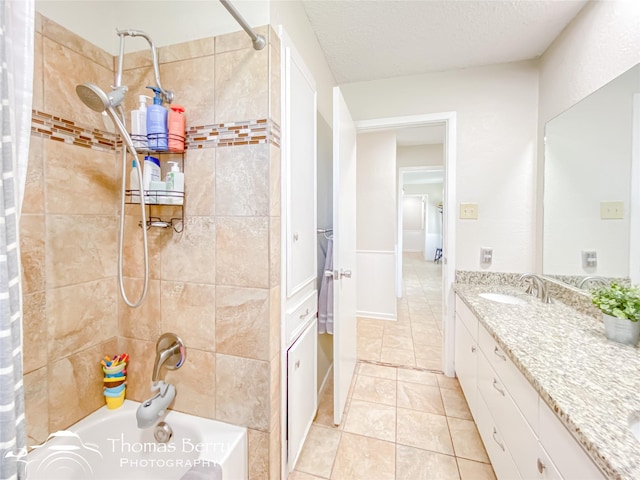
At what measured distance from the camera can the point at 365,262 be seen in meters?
3.41

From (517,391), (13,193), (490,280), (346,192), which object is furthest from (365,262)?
(13,193)

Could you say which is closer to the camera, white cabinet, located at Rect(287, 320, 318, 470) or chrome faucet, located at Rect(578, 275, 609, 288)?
white cabinet, located at Rect(287, 320, 318, 470)

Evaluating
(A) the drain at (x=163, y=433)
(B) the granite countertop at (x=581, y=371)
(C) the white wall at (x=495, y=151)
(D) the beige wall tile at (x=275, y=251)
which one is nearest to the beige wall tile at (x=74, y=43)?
(D) the beige wall tile at (x=275, y=251)

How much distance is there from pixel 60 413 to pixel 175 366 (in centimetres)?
45

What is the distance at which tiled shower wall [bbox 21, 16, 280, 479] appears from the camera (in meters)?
1.07

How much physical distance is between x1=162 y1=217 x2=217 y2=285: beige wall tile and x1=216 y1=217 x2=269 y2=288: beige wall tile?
4 centimetres

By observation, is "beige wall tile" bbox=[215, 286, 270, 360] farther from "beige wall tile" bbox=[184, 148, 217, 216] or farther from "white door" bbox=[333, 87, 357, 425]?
"white door" bbox=[333, 87, 357, 425]

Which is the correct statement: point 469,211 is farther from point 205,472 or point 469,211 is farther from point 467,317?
point 205,472

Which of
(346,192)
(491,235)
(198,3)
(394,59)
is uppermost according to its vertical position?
(394,59)

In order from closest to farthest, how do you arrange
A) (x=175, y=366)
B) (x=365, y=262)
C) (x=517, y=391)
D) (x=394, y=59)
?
(x=517, y=391) < (x=175, y=366) < (x=394, y=59) < (x=365, y=262)

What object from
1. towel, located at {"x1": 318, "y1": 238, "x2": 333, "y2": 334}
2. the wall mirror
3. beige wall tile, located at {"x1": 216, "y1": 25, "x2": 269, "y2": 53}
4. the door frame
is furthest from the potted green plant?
beige wall tile, located at {"x1": 216, "y1": 25, "x2": 269, "y2": 53}

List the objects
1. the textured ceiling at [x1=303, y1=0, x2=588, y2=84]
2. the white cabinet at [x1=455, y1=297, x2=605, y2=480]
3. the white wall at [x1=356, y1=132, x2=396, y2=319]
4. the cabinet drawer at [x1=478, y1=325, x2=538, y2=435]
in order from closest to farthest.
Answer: the white cabinet at [x1=455, y1=297, x2=605, y2=480] < the cabinet drawer at [x1=478, y1=325, x2=538, y2=435] < the textured ceiling at [x1=303, y1=0, x2=588, y2=84] < the white wall at [x1=356, y1=132, x2=396, y2=319]

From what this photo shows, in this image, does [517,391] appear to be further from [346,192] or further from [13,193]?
[13,193]

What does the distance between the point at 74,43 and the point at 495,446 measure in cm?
257
